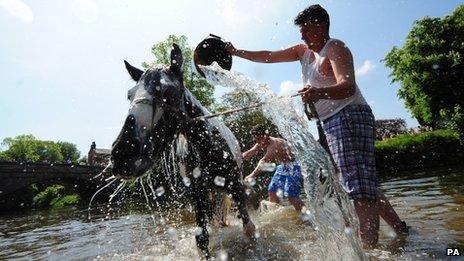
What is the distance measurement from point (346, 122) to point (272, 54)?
1.41m

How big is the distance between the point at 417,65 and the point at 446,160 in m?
10.8

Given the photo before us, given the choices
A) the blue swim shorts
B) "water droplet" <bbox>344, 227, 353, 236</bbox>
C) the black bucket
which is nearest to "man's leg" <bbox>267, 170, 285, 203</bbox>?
the blue swim shorts

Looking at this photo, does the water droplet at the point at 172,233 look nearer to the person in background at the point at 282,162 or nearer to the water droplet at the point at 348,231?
the person in background at the point at 282,162

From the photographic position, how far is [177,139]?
13.8 feet

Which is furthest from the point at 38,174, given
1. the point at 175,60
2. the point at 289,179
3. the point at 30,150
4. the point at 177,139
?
the point at 30,150

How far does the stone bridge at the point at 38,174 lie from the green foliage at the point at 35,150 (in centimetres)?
4981

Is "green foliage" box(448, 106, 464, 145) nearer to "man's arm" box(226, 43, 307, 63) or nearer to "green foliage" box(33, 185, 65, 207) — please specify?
"man's arm" box(226, 43, 307, 63)

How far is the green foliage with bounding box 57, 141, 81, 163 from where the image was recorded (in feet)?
346

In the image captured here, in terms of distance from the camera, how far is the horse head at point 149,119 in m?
2.80

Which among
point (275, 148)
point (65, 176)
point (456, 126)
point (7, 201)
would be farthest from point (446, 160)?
point (7, 201)

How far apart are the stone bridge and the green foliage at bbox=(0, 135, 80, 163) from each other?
163 ft

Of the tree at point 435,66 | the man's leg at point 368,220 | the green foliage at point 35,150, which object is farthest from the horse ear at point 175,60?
the green foliage at point 35,150

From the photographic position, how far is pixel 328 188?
3.38 m

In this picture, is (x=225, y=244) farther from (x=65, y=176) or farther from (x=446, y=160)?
(x=65, y=176)
